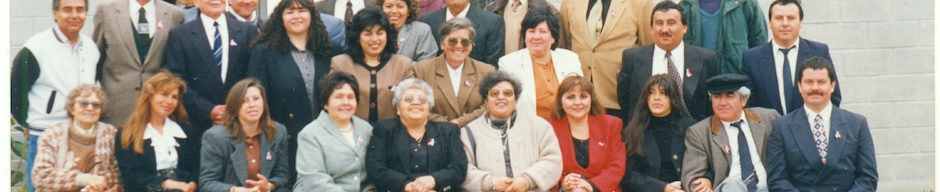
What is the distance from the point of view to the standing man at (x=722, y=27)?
27.0 ft

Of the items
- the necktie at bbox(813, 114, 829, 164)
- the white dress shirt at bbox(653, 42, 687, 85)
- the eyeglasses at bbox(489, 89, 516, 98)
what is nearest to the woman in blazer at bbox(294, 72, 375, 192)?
the eyeglasses at bbox(489, 89, 516, 98)

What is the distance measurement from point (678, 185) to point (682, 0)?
1351 mm

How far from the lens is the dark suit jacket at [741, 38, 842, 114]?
7.96m

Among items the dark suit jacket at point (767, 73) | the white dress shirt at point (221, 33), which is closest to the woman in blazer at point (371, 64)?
the white dress shirt at point (221, 33)

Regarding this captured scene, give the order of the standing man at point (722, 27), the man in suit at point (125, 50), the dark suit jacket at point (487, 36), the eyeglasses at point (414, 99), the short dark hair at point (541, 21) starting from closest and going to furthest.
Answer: the eyeglasses at point (414, 99), the man in suit at point (125, 50), the short dark hair at point (541, 21), the dark suit jacket at point (487, 36), the standing man at point (722, 27)

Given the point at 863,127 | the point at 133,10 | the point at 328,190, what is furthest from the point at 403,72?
the point at 863,127

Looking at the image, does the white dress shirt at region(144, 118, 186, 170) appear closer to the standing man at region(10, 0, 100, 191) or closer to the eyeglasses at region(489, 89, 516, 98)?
the standing man at region(10, 0, 100, 191)

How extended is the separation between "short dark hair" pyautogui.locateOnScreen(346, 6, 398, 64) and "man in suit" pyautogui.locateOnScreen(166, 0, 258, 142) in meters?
0.60

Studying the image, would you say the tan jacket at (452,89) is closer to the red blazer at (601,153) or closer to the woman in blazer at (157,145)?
the red blazer at (601,153)

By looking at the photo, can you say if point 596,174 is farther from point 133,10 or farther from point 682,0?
point 133,10

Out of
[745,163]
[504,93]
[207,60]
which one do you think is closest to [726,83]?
[745,163]

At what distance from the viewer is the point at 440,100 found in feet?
25.5

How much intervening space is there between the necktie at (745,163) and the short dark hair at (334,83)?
2145mm

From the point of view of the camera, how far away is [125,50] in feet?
25.2
